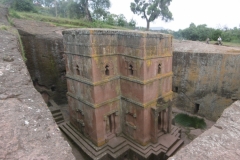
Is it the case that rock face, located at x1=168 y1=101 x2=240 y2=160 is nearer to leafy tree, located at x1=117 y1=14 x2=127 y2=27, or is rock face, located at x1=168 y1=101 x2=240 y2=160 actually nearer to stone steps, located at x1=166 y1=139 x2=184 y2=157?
stone steps, located at x1=166 y1=139 x2=184 y2=157

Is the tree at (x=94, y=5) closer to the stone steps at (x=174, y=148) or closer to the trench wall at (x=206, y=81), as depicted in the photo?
the trench wall at (x=206, y=81)

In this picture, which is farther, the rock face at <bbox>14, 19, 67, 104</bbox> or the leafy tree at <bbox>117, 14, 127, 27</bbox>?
the leafy tree at <bbox>117, 14, 127, 27</bbox>

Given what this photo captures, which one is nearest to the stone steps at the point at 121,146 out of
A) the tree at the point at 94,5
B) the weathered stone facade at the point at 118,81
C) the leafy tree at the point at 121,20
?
the weathered stone facade at the point at 118,81

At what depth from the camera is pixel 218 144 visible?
6.22 ft

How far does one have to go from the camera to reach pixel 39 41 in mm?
12617

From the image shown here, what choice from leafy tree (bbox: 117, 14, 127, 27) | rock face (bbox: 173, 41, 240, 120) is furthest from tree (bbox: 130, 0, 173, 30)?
rock face (bbox: 173, 41, 240, 120)

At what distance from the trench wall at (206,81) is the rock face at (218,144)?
11325mm

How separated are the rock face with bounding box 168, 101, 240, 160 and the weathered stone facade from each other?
5.30 m

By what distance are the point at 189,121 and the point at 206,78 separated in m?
3.54

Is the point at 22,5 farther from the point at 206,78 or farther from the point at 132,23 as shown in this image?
the point at 206,78

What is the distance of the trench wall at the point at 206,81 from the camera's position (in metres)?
11.9

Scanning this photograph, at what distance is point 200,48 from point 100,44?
10159 millimetres

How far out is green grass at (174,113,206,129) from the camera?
12359 millimetres

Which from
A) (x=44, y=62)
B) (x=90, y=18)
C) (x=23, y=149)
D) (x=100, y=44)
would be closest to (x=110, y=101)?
(x=100, y=44)
